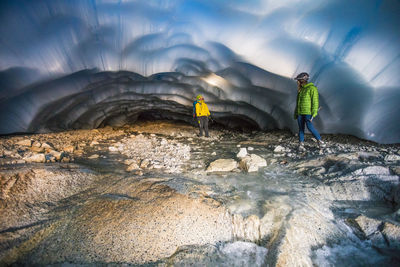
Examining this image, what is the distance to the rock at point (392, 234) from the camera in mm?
1235

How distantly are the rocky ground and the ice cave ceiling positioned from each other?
1.81m

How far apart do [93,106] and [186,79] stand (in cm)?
294

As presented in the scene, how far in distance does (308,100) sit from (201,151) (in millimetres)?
2204

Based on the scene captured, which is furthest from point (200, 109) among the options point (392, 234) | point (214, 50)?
point (392, 234)

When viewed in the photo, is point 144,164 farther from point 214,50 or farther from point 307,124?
point 307,124

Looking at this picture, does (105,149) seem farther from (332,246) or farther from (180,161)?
(332,246)

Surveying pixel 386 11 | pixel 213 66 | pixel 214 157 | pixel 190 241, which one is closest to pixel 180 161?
pixel 214 157

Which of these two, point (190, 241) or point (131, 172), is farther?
point (131, 172)

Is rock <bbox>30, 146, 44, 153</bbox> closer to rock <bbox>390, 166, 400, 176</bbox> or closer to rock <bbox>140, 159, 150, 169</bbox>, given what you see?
rock <bbox>140, 159, 150, 169</bbox>

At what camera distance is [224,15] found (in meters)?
3.33

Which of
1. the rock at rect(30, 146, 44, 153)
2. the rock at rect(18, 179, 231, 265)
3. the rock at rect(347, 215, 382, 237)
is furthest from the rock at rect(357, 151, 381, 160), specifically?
the rock at rect(30, 146, 44, 153)

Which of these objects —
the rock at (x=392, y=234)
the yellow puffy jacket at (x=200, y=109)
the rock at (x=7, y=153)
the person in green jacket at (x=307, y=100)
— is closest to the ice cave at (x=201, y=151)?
the rock at (x=392, y=234)

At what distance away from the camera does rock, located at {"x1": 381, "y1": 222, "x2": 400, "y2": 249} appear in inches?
48.6

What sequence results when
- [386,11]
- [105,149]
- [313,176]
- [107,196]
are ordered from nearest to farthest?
[107,196], [313,176], [386,11], [105,149]
